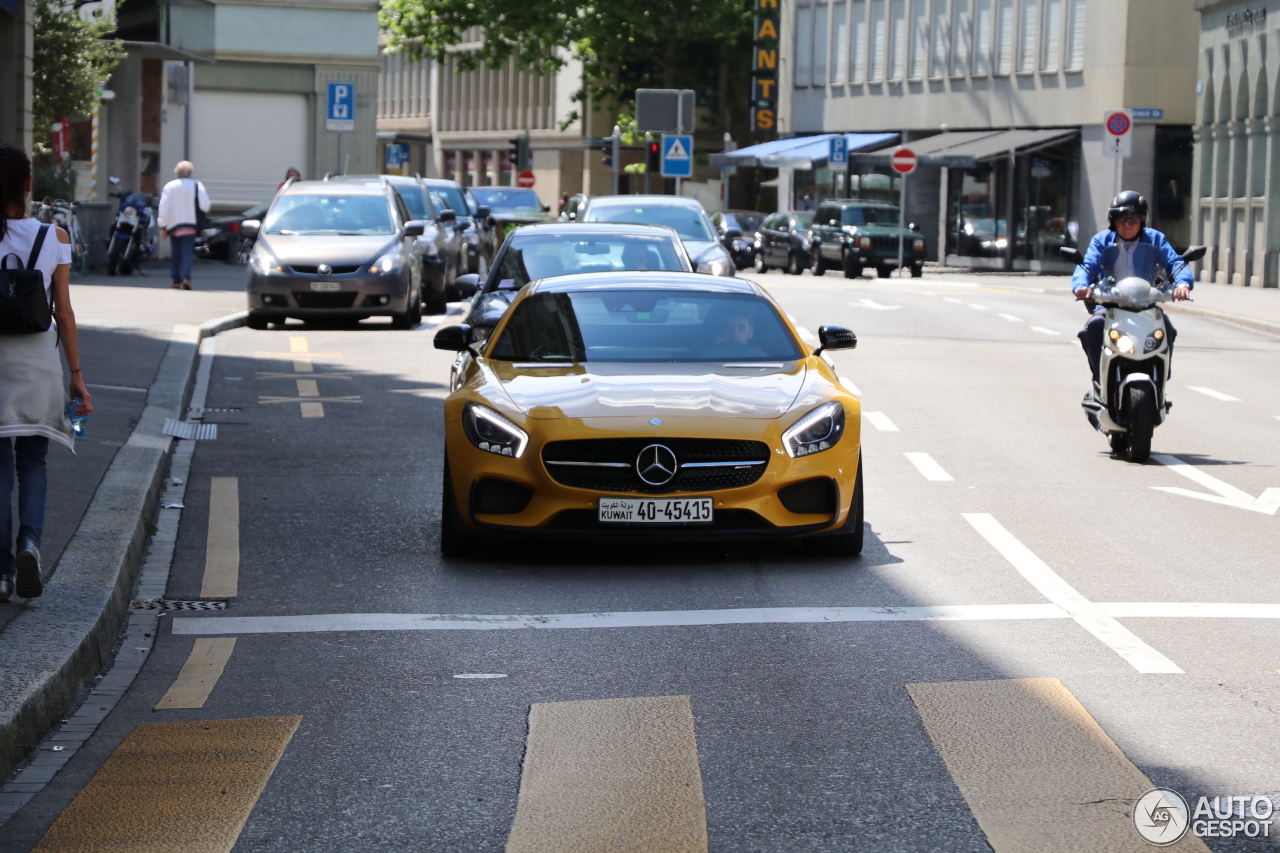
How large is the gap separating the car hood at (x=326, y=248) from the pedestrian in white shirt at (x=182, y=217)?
4.91 m

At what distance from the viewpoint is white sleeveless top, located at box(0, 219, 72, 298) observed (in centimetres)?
757

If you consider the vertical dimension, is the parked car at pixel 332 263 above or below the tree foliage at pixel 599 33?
below

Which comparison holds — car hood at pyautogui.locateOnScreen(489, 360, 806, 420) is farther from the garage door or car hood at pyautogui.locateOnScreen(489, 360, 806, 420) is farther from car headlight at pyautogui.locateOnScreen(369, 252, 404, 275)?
the garage door

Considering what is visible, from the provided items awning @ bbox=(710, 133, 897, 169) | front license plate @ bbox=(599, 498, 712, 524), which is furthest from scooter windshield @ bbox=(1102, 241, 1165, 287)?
awning @ bbox=(710, 133, 897, 169)

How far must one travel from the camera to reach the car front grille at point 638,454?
9000mm

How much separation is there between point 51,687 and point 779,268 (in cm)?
4544

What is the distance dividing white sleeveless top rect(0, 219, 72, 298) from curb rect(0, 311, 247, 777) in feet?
3.75

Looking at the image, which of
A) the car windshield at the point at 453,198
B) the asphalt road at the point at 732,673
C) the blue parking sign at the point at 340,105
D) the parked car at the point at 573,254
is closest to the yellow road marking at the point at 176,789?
the asphalt road at the point at 732,673

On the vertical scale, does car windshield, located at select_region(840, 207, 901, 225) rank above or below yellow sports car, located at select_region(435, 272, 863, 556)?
above

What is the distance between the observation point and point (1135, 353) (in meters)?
13.0

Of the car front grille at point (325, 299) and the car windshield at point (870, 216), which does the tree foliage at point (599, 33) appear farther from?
the car front grille at point (325, 299)

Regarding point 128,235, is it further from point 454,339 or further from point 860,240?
point 454,339

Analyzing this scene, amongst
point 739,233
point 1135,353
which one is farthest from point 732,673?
point 739,233

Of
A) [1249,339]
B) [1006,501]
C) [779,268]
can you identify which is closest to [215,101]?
[779,268]
